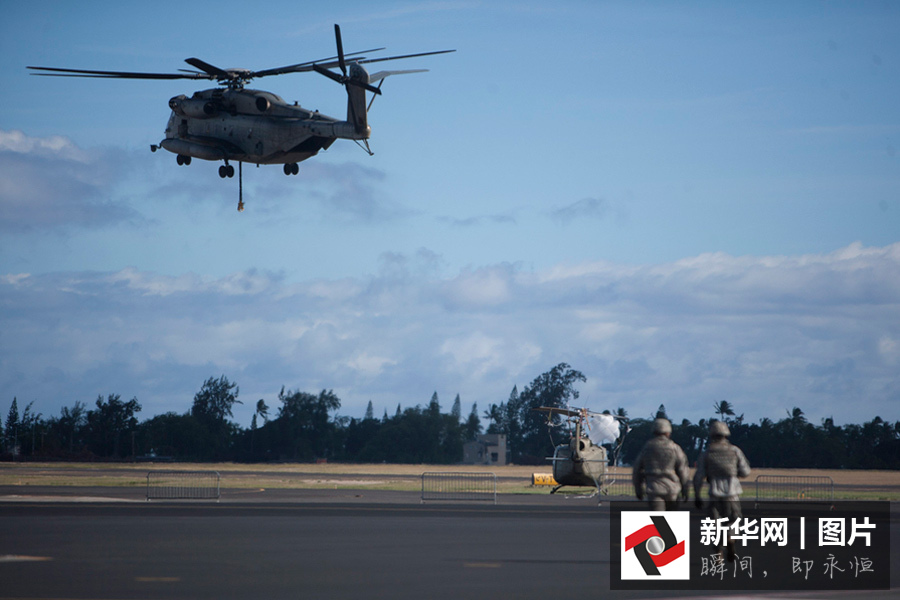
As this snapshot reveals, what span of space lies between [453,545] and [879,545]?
8455mm

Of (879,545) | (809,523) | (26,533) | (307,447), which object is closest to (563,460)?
(809,523)

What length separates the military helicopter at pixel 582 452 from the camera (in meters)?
37.8

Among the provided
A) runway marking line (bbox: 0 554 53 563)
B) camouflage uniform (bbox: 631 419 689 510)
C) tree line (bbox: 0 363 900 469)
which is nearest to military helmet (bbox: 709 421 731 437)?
camouflage uniform (bbox: 631 419 689 510)

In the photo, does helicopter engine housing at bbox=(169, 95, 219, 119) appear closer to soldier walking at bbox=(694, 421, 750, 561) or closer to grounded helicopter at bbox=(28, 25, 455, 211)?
grounded helicopter at bbox=(28, 25, 455, 211)

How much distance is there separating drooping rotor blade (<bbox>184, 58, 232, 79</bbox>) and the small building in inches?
5180

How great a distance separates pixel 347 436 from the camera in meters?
174

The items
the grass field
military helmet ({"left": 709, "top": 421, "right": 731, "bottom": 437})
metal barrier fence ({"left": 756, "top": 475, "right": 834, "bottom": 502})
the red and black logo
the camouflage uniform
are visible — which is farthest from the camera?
the grass field

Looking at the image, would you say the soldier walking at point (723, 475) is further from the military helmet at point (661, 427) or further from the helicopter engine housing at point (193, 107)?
the helicopter engine housing at point (193, 107)

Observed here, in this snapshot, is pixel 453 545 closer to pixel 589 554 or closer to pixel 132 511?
pixel 589 554

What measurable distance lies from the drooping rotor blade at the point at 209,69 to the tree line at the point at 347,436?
320 feet

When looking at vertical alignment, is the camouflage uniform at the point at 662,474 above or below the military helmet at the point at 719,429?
below

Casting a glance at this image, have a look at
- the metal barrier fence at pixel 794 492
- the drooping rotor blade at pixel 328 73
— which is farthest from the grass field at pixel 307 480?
the drooping rotor blade at pixel 328 73

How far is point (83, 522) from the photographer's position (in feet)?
76.1

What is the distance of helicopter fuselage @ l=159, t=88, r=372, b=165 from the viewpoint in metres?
31.6
